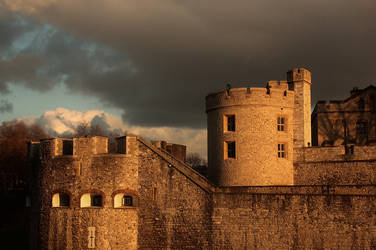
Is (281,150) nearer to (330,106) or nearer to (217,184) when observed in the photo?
(217,184)

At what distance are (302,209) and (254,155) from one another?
18.4ft

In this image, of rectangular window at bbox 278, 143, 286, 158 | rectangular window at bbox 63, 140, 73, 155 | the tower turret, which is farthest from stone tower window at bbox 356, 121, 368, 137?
rectangular window at bbox 63, 140, 73, 155

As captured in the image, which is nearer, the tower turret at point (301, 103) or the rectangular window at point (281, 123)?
the rectangular window at point (281, 123)

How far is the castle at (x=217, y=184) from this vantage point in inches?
1070

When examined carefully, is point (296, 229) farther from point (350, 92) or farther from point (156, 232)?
point (350, 92)

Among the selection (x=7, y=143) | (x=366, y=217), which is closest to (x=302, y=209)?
(x=366, y=217)

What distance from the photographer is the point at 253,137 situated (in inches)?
1217

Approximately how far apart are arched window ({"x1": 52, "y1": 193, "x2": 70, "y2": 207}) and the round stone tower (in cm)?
999

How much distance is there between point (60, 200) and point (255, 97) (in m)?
14.8

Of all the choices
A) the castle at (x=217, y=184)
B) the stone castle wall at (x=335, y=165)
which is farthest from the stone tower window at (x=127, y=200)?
the stone castle wall at (x=335, y=165)

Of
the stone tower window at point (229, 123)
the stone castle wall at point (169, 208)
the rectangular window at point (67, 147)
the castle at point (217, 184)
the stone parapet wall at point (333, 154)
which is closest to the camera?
the castle at point (217, 184)

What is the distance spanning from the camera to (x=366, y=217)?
2538 cm

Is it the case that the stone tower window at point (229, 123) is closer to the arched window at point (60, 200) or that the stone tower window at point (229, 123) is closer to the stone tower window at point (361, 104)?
the arched window at point (60, 200)

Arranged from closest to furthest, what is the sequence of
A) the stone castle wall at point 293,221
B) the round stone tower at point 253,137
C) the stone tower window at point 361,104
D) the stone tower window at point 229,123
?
1. the stone castle wall at point 293,221
2. the round stone tower at point 253,137
3. the stone tower window at point 229,123
4. the stone tower window at point 361,104
